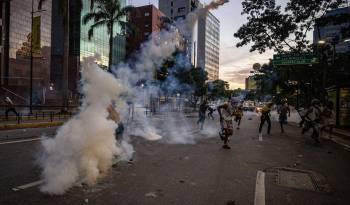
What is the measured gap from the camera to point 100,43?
5869 cm

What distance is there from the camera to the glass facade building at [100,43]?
5478 centimetres

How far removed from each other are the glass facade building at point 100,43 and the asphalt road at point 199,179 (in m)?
48.8

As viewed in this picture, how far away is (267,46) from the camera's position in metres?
26.1

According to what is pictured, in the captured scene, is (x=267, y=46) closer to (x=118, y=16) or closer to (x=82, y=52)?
(x=118, y=16)

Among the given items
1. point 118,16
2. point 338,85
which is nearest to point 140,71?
point 118,16

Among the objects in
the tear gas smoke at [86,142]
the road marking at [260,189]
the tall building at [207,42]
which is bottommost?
the road marking at [260,189]

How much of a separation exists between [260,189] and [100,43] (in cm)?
5803

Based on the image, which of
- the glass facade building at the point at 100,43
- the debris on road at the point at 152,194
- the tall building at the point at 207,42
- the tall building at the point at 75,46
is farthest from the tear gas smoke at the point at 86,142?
the tall building at the point at 207,42

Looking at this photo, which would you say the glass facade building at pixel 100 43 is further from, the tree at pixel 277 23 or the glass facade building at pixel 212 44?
the glass facade building at pixel 212 44

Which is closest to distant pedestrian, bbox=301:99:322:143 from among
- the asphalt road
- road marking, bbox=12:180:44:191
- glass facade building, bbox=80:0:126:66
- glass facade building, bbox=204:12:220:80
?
the asphalt road

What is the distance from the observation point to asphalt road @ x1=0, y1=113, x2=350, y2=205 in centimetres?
458

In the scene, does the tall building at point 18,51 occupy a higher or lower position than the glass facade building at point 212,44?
lower

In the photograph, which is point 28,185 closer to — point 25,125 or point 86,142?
point 86,142

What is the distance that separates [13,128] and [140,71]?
9013mm
